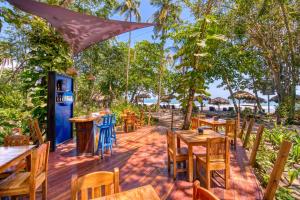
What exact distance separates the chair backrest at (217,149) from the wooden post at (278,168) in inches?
28.7

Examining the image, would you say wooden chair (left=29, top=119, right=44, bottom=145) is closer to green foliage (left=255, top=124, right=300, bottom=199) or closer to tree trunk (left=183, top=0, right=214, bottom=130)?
green foliage (left=255, top=124, right=300, bottom=199)

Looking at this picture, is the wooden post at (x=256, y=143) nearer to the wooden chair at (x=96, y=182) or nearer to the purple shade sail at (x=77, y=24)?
the purple shade sail at (x=77, y=24)

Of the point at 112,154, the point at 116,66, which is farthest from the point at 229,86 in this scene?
the point at 112,154

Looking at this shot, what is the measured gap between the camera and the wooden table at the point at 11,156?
2.31m

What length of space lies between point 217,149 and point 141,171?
1.70 meters

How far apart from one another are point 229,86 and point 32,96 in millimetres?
16857

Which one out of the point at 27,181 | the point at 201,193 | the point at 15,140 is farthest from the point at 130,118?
the point at 201,193

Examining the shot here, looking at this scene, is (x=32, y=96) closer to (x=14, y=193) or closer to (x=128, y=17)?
(x=14, y=193)

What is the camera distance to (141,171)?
4332mm

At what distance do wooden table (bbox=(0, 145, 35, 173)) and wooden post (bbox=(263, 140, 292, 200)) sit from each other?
137 inches

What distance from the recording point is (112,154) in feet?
18.2

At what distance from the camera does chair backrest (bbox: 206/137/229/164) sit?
3.43 meters

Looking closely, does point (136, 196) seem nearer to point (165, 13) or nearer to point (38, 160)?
point (38, 160)

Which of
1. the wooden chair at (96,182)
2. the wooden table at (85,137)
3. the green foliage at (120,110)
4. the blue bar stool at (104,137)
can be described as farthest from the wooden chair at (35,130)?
the green foliage at (120,110)
